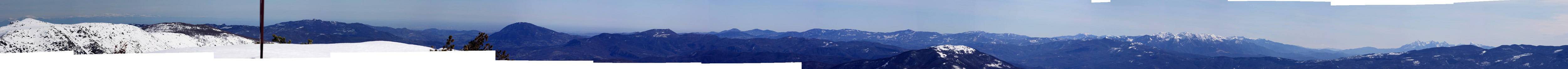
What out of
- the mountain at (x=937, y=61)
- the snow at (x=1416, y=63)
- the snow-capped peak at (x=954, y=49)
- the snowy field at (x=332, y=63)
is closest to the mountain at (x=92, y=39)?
the snowy field at (x=332, y=63)

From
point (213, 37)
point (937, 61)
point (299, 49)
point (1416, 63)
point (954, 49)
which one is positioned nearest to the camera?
point (299, 49)

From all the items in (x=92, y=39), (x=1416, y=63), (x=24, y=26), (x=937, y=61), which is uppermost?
(x=24, y=26)

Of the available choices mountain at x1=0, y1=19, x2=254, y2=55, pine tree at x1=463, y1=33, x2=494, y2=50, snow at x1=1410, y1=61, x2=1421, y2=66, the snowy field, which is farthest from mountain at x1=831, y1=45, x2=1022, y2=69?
the snowy field

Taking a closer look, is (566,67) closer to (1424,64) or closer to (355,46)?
(355,46)

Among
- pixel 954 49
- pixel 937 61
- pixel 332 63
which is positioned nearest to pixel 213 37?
pixel 332 63

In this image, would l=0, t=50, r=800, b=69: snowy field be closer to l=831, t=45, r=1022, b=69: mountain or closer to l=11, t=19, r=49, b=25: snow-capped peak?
l=11, t=19, r=49, b=25: snow-capped peak

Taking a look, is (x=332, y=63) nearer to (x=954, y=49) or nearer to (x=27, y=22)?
(x=27, y=22)

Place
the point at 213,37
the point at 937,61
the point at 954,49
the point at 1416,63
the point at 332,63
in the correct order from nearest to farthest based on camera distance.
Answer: the point at 332,63 < the point at 213,37 < the point at 937,61 < the point at 954,49 < the point at 1416,63

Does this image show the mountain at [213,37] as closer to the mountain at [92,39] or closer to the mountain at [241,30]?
the mountain at [92,39]
